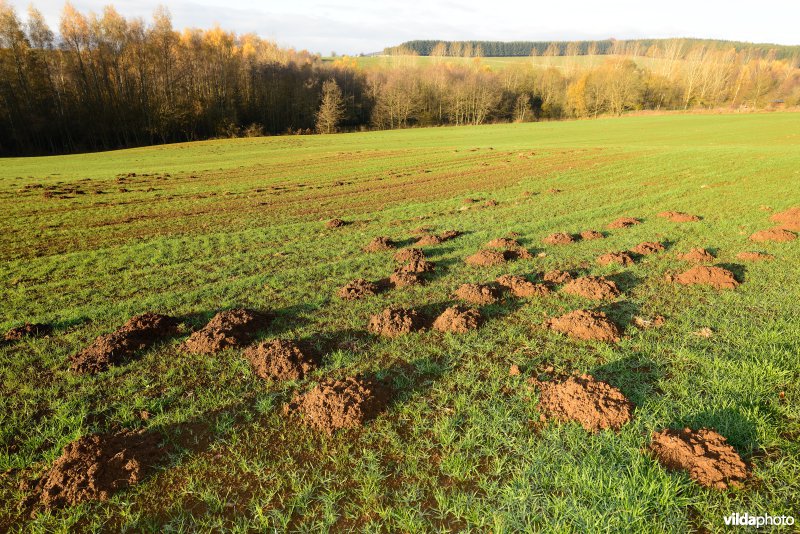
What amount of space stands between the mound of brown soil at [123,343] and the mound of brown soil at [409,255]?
5119mm

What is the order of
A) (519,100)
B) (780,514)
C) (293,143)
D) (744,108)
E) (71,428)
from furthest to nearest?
(519,100) → (744,108) → (293,143) → (71,428) → (780,514)

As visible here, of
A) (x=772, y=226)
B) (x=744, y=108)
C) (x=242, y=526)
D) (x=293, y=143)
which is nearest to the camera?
(x=242, y=526)

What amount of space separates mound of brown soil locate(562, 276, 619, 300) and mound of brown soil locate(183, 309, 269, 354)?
5593 mm

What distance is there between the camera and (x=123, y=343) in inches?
241

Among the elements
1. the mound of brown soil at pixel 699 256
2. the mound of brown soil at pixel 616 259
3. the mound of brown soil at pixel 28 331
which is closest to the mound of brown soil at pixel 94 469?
the mound of brown soil at pixel 28 331

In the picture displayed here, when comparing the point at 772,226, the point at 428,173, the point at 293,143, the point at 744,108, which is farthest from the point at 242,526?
the point at 744,108

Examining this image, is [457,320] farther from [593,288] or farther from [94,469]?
[94,469]

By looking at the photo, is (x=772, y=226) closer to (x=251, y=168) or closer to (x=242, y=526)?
(x=242, y=526)

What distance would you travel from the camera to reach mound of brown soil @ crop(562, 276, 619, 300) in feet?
24.5

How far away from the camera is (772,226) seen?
38.8ft

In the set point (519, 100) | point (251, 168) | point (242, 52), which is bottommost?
point (251, 168)

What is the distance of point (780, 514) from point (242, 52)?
93.0 m

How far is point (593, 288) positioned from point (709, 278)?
92.7 inches

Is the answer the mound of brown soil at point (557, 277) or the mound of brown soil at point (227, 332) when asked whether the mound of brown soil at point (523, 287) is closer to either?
the mound of brown soil at point (557, 277)
